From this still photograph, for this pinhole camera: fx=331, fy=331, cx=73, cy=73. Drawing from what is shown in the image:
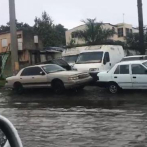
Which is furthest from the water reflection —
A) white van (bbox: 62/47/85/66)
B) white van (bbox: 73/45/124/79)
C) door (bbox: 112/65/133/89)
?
white van (bbox: 62/47/85/66)

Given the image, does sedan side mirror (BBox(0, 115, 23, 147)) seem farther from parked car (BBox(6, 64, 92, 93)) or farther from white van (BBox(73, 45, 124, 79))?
white van (BBox(73, 45, 124, 79))

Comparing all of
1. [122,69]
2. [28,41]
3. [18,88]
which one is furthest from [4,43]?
[122,69]

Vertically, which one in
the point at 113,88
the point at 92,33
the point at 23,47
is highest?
the point at 92,33

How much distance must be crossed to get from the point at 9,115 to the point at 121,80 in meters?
5.97

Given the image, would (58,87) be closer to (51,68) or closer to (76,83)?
(76,83)

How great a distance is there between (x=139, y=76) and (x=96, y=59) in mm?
5022

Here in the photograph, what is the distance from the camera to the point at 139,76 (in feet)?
47.6

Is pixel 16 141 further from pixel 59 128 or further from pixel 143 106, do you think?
pixel 143 106

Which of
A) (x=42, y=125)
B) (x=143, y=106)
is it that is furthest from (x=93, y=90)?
(x=42, y=125)

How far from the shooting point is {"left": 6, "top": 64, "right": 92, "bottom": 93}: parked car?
1581 centimetres

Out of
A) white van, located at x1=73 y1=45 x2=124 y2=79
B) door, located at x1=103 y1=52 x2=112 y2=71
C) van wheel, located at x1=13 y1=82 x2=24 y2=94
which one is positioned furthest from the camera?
door, located at x1=103 y1=52 x2=112 y2=71

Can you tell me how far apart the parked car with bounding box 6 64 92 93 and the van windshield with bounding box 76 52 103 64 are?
247 centimetres

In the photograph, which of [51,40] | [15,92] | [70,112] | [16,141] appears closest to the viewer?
[16,141]

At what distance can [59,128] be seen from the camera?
8281mm
